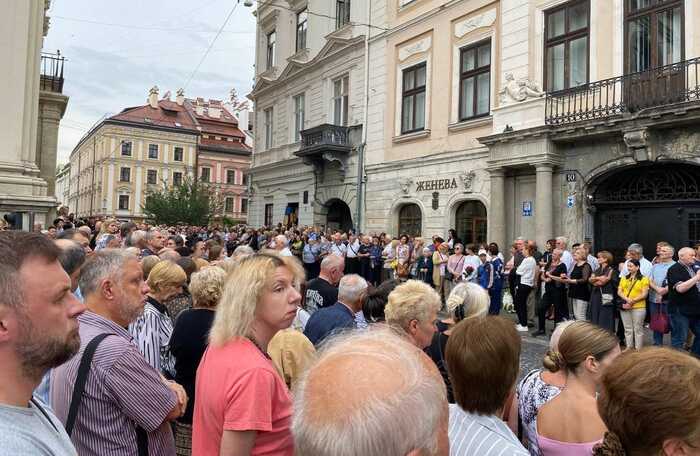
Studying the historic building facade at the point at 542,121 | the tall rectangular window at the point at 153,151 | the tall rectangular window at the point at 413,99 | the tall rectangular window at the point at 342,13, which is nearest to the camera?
the historic building facade at the point at 542,121

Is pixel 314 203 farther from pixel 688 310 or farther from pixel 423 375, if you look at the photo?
pixel 423 375

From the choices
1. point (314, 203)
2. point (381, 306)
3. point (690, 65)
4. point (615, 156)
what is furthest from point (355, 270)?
point (381, 306)

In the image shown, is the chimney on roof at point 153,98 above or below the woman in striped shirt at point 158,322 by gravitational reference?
above

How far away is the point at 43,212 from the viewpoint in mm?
10383

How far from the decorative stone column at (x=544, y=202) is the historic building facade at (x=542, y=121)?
0.10ft

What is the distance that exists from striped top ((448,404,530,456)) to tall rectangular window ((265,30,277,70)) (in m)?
27.5

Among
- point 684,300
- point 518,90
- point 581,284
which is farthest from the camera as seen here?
point 518,90

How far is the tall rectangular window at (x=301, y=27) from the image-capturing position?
81.5 feet

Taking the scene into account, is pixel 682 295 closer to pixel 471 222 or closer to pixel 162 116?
pixel 471 222

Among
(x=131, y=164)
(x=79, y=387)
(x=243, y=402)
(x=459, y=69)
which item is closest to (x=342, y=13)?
(x=459, y=69)

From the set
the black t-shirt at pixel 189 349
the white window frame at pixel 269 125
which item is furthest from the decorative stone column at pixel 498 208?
the white window frame at pixel 269 125

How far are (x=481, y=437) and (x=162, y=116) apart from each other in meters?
70.2

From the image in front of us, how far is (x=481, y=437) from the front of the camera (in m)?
2.10

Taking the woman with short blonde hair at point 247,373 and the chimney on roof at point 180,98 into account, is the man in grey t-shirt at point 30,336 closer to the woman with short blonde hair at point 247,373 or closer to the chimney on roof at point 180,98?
the woman with short blonde hair at point 247,373
